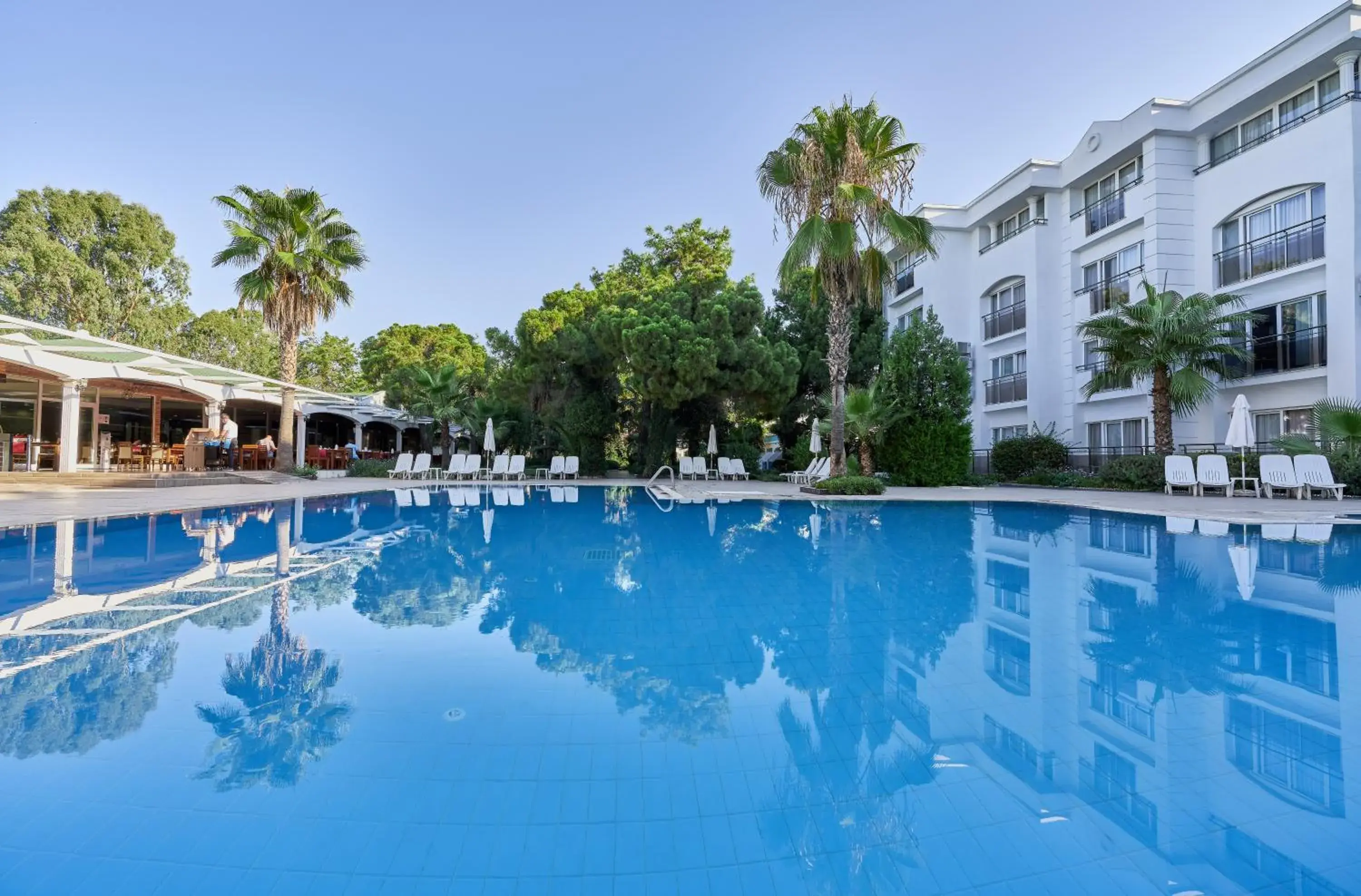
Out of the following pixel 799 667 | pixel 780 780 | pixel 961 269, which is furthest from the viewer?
pixel 961 269

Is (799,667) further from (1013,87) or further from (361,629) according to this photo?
(1013,87)

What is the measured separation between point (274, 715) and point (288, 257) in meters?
20.9

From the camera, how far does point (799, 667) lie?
407 cm

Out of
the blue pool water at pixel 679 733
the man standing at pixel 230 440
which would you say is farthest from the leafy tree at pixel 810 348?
the blue pool water at pixel 679 733

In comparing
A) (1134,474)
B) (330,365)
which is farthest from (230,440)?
(1134,474)

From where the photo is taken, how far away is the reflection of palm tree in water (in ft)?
9.06

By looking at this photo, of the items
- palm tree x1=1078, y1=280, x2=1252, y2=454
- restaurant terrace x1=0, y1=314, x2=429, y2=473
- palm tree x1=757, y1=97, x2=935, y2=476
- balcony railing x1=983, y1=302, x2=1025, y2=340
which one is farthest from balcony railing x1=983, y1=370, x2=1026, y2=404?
restaurant terrace x1=0, y1=314, x2=429, y2=473

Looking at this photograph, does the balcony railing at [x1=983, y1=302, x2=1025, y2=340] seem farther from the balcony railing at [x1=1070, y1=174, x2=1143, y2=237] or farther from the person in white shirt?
the person in white shirt

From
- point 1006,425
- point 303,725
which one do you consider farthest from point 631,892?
point 1006,425

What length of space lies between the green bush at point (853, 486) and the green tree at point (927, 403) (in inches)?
132

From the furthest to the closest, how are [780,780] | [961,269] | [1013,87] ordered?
[961,269]
[1013,87]
[780,780]

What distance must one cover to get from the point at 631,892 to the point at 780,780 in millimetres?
890

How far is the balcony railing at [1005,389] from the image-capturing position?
2455 centimetres

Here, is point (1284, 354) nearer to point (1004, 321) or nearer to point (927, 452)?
point (927, 452)
